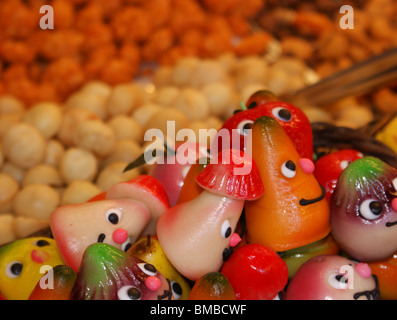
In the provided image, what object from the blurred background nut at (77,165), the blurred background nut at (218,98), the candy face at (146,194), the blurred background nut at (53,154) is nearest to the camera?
the candy face at (146,194)

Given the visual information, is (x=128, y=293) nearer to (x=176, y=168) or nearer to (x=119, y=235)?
(x=119, y=235)

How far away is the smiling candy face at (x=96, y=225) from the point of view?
0.79m

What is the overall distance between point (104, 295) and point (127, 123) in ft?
3.49

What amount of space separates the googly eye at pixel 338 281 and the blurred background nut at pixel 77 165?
93cm

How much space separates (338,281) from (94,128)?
3.24 ft

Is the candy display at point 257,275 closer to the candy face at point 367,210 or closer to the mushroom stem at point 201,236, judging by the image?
the mushroom stem at point 201,236

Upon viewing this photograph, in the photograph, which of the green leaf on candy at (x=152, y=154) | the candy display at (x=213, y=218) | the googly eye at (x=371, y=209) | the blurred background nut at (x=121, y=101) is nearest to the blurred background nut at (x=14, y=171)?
the blurred background nut at (x=121, y=101)

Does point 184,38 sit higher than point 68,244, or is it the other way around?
point 184,38

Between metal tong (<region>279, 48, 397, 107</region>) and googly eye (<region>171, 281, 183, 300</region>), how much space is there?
113cm

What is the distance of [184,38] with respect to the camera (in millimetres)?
2395

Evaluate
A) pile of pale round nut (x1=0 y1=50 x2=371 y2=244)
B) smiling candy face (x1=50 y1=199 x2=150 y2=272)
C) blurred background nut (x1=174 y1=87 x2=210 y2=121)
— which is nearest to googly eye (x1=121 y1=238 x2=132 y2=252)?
smiling candy face (x1=50 y1=199 x2=150 y2=272)
